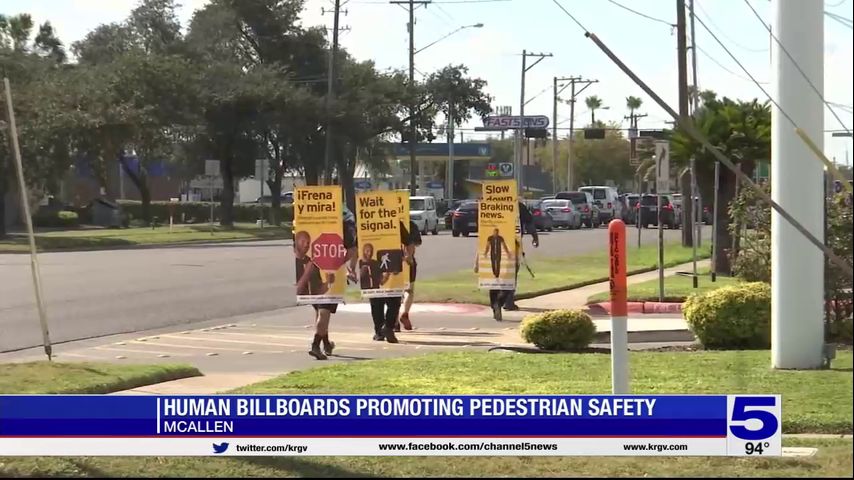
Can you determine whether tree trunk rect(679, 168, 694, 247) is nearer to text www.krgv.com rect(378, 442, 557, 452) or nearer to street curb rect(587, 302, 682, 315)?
street curb rect(587, 302, 682, 315)

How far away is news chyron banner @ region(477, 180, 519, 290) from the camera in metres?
15.5

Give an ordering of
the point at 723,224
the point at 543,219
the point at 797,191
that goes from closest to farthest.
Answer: the point at 797,191, the point at 723,224, the point at 543,219

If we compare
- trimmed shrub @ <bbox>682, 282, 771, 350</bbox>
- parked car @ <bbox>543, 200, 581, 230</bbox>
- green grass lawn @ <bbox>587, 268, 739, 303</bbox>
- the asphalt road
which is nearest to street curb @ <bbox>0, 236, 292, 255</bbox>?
the asphalt road

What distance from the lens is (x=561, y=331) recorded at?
10914 mm

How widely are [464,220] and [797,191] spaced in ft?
105

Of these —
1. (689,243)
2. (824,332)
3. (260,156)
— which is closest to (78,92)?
(260,156)

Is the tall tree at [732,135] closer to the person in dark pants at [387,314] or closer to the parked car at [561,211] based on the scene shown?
the person in dark pants at [387,314]

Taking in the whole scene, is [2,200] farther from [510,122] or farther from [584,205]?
[510,122]

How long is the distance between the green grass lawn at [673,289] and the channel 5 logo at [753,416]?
11.4 meters

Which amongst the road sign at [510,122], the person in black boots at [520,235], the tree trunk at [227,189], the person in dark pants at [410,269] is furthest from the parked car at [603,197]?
the road sign at [510,122]

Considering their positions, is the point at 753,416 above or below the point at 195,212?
below

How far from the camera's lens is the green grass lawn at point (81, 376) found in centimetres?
821

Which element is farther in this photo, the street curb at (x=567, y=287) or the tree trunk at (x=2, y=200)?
the tree trunk at (x=2, y=200)

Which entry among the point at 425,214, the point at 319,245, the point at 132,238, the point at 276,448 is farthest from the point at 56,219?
the point at 276,448
